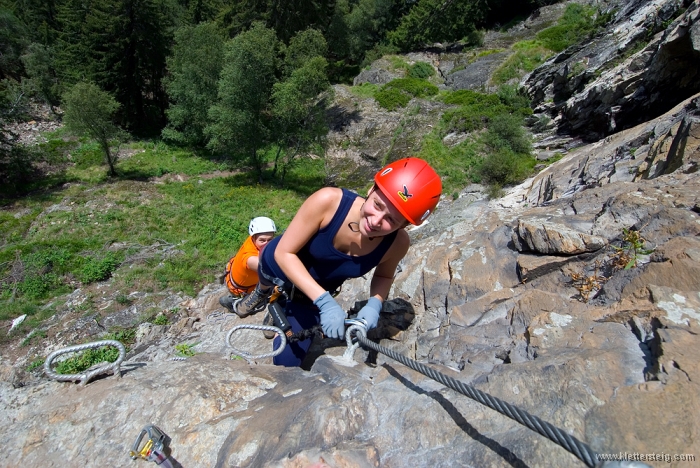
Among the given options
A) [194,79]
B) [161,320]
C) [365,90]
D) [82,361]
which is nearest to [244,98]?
[194,79]

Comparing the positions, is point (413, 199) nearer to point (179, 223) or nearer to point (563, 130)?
point (179, 223)

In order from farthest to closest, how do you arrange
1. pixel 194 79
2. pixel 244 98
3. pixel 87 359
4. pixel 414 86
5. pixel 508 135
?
Result: pixel 414 86 < pixel 194 79 < pixel 244 98 < pixel 508 135 < pixel 87 359

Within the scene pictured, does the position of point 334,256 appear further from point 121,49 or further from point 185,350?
point 121,49

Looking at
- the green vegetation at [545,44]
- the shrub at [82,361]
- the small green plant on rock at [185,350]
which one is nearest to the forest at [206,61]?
the green vegetation at [545,44]

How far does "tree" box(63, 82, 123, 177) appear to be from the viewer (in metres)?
20.1

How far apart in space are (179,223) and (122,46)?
2220 cm

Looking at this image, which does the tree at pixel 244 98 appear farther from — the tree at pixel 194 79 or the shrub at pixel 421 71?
the shrub at pixel 421 71

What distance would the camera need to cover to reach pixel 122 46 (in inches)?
1128

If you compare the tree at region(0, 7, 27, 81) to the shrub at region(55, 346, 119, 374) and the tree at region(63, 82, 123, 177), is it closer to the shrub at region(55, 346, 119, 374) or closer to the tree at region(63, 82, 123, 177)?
the tree at region(63, 82, 123, 177)

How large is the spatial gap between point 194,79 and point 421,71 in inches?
762

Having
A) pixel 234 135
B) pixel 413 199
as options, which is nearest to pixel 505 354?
pixel 413 199

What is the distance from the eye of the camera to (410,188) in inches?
96.9

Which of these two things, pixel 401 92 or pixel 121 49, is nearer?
pixel 401 92

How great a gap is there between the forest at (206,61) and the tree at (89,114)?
0.06 meters
